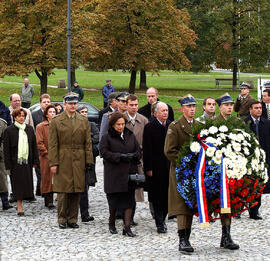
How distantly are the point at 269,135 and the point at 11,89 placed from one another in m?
42.9

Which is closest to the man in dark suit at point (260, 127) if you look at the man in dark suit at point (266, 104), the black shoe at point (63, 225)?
the man in dark suit at point (266, 104)

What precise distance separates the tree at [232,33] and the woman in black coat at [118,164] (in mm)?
44291

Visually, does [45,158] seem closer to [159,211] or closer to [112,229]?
[112,229]

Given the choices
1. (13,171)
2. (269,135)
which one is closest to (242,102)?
(269,135)

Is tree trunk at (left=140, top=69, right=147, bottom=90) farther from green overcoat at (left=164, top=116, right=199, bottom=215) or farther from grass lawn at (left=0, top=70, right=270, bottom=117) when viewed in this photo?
green overcoat at (left=164, top=116, right=199, bottom=215)

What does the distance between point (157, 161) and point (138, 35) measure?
3893 cm

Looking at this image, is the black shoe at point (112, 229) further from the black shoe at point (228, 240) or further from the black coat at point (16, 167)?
the black coat at point (16, 167)

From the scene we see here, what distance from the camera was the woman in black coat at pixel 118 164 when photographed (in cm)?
1021

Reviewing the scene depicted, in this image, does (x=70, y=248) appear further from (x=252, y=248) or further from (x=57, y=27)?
(x=57, y=27)

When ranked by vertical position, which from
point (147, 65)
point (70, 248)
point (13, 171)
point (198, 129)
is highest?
point (147, 65)

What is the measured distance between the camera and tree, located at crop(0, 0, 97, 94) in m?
39.2

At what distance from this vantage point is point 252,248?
29.9ft

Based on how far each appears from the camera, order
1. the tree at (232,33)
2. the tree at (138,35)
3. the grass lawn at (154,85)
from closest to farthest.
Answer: the grass lawn at (154,85), the tree at (138,35), the tree at (232,33)

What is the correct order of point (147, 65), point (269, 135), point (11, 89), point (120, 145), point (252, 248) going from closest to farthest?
1. point (252, 248)
2. point (120, 145)
3. point (269, 135)
4. point (147, 65)
5. point (11, 89)
